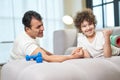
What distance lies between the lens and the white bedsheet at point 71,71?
76cm

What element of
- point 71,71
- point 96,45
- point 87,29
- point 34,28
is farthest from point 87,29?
point 71,71

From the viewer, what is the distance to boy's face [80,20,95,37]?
1.64 m

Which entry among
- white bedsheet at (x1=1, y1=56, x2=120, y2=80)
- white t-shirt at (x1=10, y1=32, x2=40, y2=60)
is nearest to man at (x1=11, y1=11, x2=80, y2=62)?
white t-shirt at (x1=10, y1=32, x2=40, y2=60)

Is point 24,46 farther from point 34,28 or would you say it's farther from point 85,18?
point 85,18

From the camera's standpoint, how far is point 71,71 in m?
0.79

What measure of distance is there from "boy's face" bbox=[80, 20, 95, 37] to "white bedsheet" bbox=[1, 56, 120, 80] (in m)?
0.68

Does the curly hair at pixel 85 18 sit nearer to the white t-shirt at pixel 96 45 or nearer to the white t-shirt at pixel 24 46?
the white t-shirt at pixel 96 45

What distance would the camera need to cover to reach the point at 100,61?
917 mm

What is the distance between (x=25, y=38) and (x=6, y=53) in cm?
259

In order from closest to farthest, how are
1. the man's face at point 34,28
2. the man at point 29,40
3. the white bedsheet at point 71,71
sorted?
the white bedsheet at point 71,71 < the man at point 29,40 < the man's face at point 34,28

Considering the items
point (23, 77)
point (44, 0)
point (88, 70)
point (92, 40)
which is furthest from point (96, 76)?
point (44, 0)

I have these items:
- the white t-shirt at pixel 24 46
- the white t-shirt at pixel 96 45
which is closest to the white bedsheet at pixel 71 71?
the white t-shirt at pixel 24 46

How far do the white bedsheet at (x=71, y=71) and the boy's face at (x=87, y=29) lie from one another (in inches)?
26.6

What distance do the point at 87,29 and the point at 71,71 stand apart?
Result: 2.91 feet
